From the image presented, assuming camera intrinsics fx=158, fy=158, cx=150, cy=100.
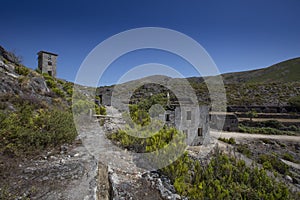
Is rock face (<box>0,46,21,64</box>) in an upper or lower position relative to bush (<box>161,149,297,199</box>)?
upper

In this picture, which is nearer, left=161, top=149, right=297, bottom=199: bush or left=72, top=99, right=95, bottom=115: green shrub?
left=161, top=149, right=297, bottom=199: bush

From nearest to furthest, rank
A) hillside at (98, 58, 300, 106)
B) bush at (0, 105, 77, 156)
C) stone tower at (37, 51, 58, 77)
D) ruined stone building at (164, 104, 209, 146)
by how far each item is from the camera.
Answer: bush at (0, 105, 77, 156) → ruined stone building at (164, 104, 209, 146) → stone tower at (37, 51, 58, 77) → hillside at (98, 58, 300, 106)

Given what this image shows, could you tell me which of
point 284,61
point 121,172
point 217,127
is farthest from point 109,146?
point 284,61

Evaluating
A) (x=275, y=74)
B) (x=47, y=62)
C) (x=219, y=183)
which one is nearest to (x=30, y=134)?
(x=219, y=183)

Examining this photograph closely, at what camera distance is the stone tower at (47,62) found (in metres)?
19.0

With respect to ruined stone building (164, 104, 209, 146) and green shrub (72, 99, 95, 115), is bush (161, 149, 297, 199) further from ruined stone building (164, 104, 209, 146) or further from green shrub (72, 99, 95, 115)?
green shrub (72, 99, 95, 115)

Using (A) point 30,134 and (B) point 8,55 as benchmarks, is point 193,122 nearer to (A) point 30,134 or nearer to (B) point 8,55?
(A) point 30,134

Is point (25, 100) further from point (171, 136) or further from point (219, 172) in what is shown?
point (219, 172)

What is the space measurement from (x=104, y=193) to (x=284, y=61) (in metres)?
104

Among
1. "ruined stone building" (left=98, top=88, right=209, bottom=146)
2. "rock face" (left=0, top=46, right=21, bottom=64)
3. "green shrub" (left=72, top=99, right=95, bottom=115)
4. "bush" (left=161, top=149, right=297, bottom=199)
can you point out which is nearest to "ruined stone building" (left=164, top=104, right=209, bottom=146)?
"ruined stone building" (left=98, top=88, right=209, bottom=146)

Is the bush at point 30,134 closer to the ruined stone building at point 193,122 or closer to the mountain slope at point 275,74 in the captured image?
the ruined stone building at point 193,122

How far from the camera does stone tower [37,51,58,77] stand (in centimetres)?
1900

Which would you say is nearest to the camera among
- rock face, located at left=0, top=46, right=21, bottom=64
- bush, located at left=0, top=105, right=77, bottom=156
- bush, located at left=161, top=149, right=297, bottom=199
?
bush, located at left=161, top=149, right=297, bottom=199

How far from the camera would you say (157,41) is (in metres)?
4.98
